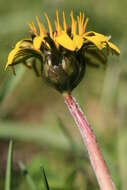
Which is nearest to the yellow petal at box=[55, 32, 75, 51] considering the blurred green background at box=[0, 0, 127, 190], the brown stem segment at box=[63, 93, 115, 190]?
the brown stem segment at box=[63, 93, 115, 190]

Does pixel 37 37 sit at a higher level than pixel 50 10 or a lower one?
lower

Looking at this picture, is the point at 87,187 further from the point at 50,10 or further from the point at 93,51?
the point at 50,10

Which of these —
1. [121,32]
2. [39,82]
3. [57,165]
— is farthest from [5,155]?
[121,32]

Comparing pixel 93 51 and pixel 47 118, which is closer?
pixel 93 51

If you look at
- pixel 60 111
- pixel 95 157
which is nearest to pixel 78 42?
pixel 95 157

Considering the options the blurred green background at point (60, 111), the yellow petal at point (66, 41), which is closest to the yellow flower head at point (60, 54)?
the yellow petal at point (66, 41)

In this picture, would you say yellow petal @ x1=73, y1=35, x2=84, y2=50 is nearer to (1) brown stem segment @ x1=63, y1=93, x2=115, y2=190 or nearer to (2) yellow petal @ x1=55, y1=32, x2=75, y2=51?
(2) yellow petal @ x1=55, y1=32, x2=75, y2=51
